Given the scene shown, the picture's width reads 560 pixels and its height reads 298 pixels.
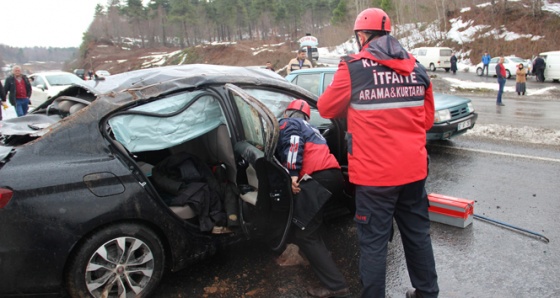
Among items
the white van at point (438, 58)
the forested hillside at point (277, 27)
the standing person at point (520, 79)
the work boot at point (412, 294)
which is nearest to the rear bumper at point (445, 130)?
the work boot at point (412, 294)

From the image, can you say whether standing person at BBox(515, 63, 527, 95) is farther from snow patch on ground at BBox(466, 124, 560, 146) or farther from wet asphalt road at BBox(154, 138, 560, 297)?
wet asphalt road at BBox(154, 138, 560, 297)

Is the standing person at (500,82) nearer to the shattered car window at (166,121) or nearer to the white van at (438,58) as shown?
the shattered car window at (166,121)

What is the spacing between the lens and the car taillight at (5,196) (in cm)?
239

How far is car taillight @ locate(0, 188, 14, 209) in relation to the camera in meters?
2.39

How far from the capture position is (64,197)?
8.37 feet

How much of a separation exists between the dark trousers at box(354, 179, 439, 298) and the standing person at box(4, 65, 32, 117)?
1163 cm

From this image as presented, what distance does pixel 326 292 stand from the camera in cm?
298

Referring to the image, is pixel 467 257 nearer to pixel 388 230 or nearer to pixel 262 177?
pixel 388 230

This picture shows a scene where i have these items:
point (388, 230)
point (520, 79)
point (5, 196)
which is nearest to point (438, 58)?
point (520, 79)

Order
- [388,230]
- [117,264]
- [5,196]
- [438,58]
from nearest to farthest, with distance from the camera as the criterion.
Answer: [5,196] → [388,230] → [117,264] → [438,58]

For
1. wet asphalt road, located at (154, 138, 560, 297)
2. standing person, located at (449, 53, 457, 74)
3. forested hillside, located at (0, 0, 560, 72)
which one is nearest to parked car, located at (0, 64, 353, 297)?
wet asphalt road, located at (154, 138, 560, 297)

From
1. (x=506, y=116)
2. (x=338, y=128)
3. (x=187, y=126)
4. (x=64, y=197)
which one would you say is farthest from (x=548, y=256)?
(x=506, y=116)

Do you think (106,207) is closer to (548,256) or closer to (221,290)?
(221,290)

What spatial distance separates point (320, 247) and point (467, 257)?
1.42 m
